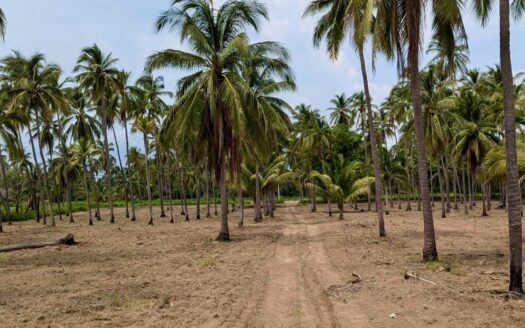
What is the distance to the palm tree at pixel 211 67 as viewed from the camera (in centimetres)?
1862

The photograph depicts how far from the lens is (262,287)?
9.23 meters

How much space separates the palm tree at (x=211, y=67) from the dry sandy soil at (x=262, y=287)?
5332mm

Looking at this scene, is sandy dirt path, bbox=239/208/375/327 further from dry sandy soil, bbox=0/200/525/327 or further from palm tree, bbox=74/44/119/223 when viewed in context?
palm tree, bbox=74/44/119/223

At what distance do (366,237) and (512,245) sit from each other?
36.1ft

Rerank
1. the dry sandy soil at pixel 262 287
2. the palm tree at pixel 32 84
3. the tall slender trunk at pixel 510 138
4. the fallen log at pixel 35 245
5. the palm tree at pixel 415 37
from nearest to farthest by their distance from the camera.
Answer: the dry sandy soil at pixel 262 287
the tall slender trunk at pixel 510 138
the palm tree at pixel 415 37
the fallen log at pixel 35 245
the palm tree at pixel 32 84

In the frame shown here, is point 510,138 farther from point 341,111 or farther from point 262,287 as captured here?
point 341,111

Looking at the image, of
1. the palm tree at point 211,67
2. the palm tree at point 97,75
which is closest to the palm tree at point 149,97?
the palm tree at point 97,75

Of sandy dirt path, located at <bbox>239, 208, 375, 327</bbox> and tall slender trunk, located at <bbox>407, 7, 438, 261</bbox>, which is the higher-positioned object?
tall slender trunk, located at <bbox>407, 7, 438, 261</bbox>

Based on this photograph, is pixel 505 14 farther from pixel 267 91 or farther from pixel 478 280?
pixel 267 91

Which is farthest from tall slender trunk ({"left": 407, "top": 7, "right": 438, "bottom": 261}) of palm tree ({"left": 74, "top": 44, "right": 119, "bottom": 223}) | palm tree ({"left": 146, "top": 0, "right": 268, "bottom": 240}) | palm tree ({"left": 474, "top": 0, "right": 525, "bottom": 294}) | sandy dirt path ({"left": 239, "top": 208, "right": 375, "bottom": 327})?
palm tree ({"left": 74, "top": 44, "right": 119, "bottom": 223})

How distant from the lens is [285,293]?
28.2 ft

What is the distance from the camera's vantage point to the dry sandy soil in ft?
22.7

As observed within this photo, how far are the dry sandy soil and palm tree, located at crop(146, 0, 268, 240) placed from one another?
5332 mm

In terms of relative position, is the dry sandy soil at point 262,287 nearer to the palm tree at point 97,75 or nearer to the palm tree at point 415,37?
the palm tree at point 415,37
